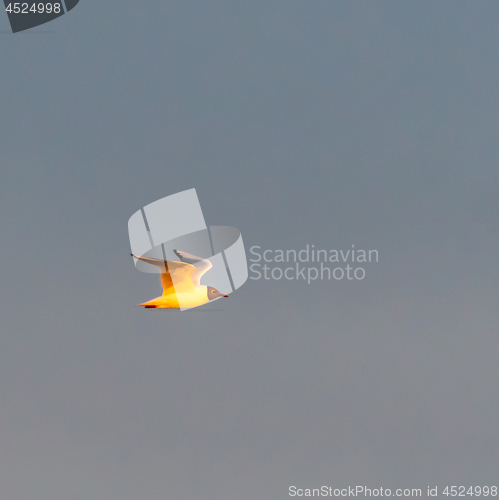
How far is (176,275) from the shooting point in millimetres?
Result: 2551

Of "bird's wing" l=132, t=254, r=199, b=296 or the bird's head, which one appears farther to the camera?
the bird's head

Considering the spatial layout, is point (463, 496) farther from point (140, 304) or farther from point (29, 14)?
point (29, 14)

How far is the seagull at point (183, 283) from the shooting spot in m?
2.55

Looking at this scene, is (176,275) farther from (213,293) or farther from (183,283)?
(213,293)

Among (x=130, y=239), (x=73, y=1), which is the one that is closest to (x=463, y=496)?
(x=130, y=239)

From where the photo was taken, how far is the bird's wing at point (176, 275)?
100.0 inches

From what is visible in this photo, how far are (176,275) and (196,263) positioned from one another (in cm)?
12

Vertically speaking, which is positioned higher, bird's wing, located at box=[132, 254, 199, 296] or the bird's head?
bird's wing, located at box=[132, 254, 199, 296]

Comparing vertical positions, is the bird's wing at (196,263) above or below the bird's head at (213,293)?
above

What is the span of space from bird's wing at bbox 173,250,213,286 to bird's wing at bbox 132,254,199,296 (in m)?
0.02

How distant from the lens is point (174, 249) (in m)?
2.68

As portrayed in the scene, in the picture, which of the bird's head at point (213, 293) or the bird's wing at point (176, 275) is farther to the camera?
the bird's head at point (213, 293)

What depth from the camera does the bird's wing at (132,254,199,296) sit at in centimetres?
254

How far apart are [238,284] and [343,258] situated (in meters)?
0.60
